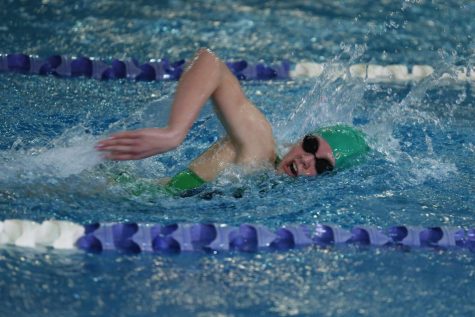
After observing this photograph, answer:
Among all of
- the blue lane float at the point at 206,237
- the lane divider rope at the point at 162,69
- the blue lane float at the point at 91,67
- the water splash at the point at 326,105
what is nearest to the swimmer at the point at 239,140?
the blue lane float at the point at 206,237

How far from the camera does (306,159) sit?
3230 millimetres

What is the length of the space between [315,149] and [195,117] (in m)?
A: 0.58

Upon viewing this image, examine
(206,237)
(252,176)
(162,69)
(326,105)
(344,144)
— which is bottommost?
(206,237)

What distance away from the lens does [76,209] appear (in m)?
3.06

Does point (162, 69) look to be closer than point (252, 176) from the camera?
No

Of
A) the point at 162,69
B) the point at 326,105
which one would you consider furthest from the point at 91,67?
the point at 326,105

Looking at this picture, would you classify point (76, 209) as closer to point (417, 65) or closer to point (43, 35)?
point (43, 35)

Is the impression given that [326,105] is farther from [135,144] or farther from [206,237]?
[135,144]

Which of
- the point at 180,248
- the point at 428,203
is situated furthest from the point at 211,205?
the point at 428,203

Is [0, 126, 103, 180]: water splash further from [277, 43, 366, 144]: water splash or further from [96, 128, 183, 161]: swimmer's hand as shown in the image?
[277, 43, 366, 144]: water splash

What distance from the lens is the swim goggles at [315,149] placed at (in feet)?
10.6

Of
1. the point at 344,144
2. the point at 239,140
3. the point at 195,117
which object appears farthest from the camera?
the point at 344,144

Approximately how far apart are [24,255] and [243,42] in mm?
3057

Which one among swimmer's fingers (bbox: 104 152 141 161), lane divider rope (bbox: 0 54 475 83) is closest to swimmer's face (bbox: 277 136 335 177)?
swimmer's fingers (bbox: 104 152 141 161)
